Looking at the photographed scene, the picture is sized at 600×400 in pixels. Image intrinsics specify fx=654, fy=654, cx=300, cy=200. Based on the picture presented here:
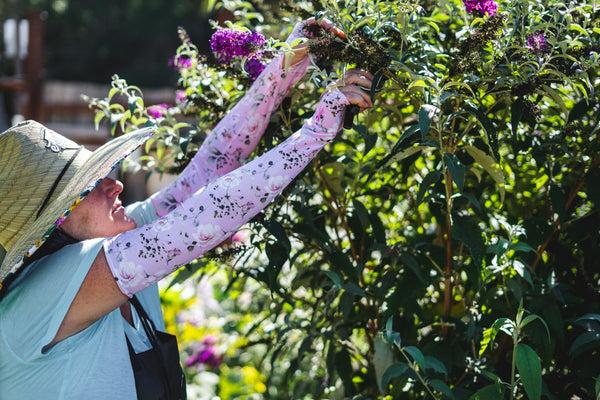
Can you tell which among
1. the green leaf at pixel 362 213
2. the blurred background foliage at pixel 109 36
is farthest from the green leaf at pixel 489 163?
the blurred background foliage at pixel 109 36

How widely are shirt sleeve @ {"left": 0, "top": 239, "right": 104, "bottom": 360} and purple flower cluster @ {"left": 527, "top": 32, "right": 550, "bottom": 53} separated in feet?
3.24

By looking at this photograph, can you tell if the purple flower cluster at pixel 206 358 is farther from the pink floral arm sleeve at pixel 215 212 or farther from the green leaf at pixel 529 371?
the green leaf at pixel 529 371

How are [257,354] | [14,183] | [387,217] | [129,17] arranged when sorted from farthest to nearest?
[129,17], [257,354], [387,217], [14,183]

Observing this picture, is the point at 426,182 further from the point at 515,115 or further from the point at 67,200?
the point at 67,200

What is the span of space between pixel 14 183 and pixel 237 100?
59 cm

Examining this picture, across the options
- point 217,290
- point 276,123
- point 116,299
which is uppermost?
point 276,123

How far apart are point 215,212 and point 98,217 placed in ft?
1.15

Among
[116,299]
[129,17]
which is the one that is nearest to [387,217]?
[116,299]

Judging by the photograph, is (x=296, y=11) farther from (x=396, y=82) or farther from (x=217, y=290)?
(x=217, y=290)

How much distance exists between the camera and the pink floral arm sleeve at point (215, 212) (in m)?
1.35

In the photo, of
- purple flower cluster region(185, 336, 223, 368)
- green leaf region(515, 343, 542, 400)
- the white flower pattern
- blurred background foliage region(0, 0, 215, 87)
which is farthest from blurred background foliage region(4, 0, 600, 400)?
blurred background foliage region(0, 0, 215, 87)

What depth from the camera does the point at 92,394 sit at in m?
1.40

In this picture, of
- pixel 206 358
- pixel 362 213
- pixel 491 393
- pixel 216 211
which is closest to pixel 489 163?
pixel 362 213

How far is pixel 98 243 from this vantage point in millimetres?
1426
